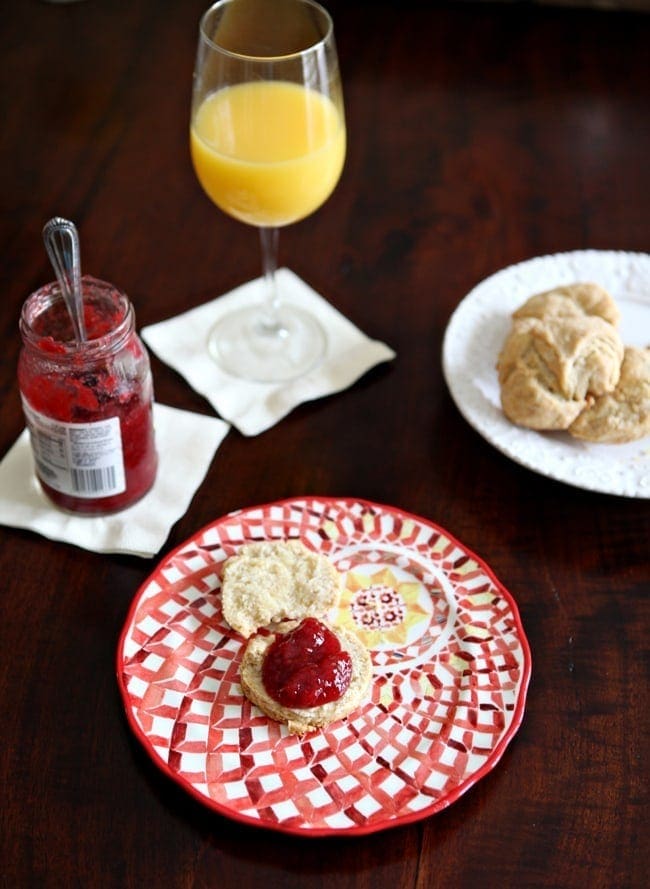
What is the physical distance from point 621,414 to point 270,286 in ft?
1.72

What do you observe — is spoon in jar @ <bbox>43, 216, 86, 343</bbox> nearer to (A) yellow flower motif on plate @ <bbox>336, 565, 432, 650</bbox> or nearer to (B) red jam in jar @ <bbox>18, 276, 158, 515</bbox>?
(B) red jam in jar @ <bbox>18, 276, 158, 515</bbox>

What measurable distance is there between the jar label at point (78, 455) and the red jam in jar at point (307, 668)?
0.30 meters

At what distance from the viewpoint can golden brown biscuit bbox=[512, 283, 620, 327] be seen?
139 centimetres

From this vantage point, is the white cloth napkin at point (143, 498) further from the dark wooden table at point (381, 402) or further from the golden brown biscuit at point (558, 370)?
the golden brown biscuit at point (558, 370)

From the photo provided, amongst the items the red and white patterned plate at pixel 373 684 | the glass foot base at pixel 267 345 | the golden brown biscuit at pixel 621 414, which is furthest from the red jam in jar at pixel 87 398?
the golden brown biscuit at pixel 621 414

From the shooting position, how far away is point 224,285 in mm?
1618

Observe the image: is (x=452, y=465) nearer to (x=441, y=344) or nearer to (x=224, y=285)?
(x=441, y=344)

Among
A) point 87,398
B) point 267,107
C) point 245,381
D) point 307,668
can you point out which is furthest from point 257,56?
point 307,668

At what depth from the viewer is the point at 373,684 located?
43.1 inches

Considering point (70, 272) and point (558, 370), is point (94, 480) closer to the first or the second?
point (70, 272)

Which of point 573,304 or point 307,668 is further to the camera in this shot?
point 573,304

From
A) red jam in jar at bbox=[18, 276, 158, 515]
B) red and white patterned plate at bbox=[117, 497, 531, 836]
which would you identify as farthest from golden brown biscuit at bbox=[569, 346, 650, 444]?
red jam in jar at bbox=[18, 276, 158, 515]

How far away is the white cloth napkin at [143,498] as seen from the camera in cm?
125

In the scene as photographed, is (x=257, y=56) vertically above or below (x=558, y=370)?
above
